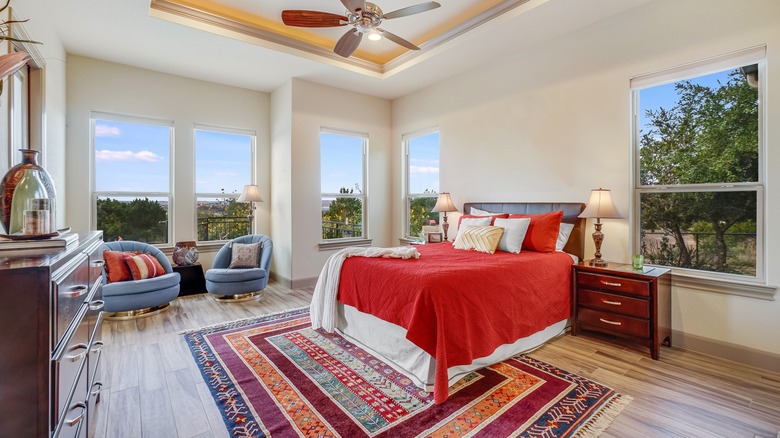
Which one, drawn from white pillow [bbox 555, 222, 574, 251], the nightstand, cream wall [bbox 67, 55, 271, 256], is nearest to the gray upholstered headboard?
white pillow [bbox 555, 222, 574, 251]

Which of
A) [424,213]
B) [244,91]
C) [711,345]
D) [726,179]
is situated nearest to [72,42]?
[244,91]

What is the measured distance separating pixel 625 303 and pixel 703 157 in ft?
4.69

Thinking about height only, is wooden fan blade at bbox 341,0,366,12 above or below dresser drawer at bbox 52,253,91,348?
above

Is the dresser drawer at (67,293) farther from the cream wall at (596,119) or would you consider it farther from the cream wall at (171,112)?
the cream wall at (596,119)

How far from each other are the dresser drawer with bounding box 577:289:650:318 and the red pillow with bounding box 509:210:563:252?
0.52 meters

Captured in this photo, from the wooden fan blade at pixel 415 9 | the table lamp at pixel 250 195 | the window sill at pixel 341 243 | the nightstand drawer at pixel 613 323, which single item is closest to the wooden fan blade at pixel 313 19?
the wooden fan blade at pixel 415 9

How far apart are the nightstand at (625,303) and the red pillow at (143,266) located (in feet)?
14.8

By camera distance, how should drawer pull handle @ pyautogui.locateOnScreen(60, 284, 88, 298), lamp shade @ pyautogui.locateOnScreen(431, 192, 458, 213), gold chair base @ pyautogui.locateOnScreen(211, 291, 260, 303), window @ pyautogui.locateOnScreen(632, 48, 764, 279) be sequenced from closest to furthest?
drawer pull handle @ pyautogui.locateOnScreen(60, 284, 88, 298) < window @ pyautogui.locateOnScreen(632, 48, 764, 279) < gold chair base @ pyautogui.locateOnScreen(211, 291, 260, 303) < lamp shade @ pyautogui.locateOnScreen(431, 192, 458, 213)

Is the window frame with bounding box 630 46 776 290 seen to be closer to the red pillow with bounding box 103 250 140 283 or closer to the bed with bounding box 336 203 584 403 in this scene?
the bed with bounding box 336 203 584 403

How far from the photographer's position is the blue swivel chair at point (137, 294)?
12.1 ft

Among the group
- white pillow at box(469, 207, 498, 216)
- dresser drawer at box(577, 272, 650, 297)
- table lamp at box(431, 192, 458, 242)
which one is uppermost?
table lamp at box(431, 192, 458, 242)

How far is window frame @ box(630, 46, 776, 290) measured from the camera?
2.71 metres

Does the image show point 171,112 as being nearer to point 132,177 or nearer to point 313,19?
point 132,177

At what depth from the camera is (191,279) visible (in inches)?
192
